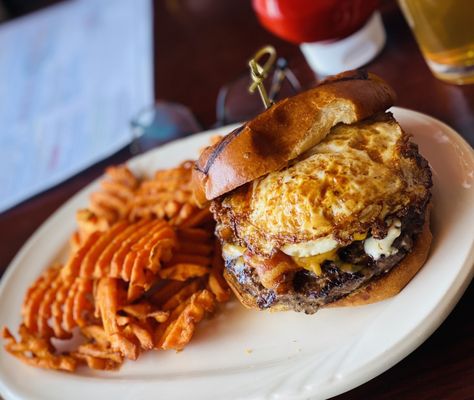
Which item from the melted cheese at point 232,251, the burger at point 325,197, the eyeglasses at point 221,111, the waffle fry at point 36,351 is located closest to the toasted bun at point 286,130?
the burger at point 325,197

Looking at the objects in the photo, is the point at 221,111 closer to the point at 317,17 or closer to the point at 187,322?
the point at 317,17

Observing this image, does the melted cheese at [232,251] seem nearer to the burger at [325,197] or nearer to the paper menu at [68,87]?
the burger at [325,197]

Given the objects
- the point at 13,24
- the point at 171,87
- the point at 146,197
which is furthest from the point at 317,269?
the point at 13,24

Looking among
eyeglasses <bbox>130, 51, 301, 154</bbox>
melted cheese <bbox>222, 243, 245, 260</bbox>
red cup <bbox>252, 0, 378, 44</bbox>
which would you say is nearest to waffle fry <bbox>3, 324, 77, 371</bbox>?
melted cheese <bbox>222, 243, 245, 260</bbox>

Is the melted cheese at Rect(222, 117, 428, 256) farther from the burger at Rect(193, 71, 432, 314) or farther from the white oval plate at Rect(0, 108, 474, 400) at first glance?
the white oval plate at Rect(0, 108, 474, 400)

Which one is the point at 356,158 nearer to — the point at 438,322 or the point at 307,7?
the point at 438,322
